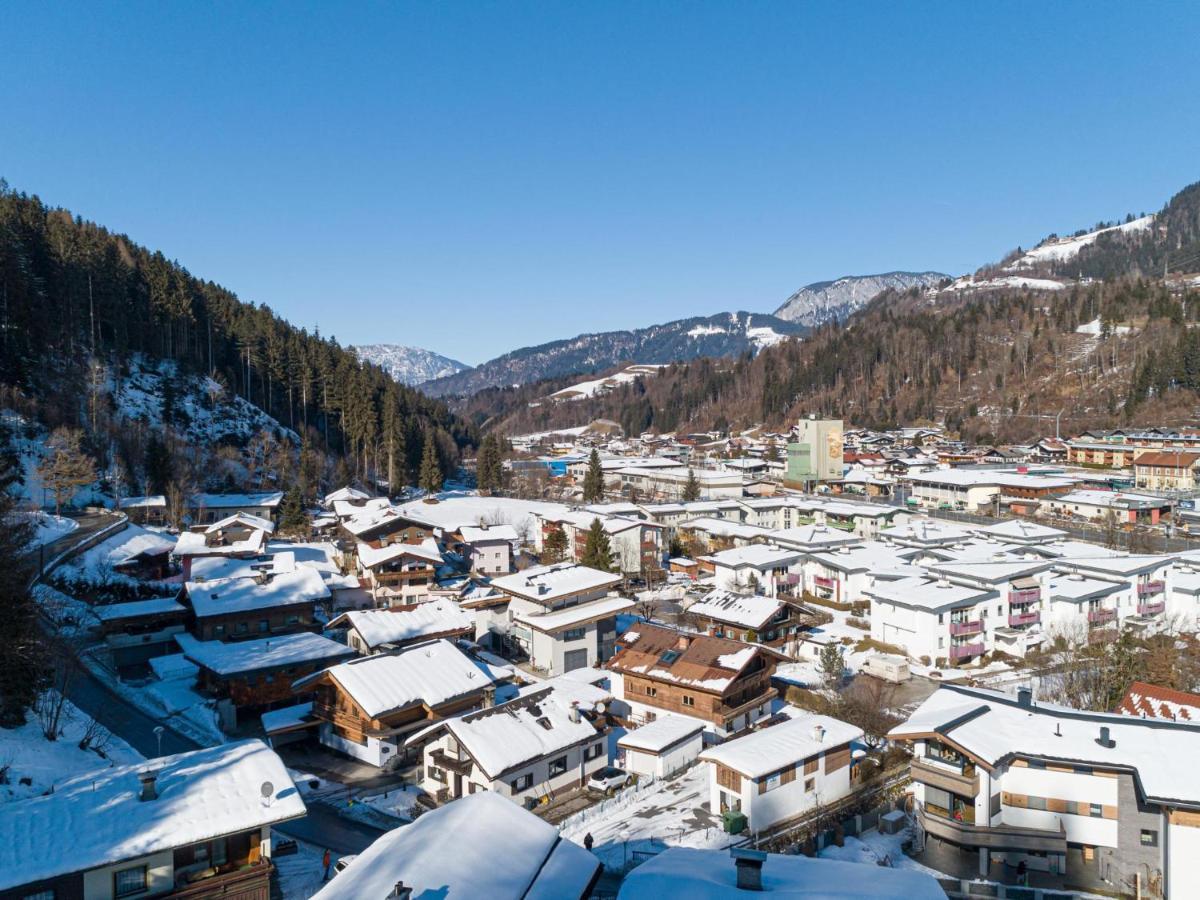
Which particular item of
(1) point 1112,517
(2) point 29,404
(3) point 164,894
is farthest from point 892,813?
(2) point 29,404

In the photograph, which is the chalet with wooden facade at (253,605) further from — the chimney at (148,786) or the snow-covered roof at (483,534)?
the chimney at (148,786)

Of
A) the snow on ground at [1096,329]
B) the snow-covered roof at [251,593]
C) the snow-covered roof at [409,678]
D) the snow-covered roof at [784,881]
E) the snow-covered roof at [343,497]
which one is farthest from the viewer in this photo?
the snow on ground at [1096,329]

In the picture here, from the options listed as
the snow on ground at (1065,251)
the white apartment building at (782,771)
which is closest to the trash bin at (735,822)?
the white apartment building at (782,771)

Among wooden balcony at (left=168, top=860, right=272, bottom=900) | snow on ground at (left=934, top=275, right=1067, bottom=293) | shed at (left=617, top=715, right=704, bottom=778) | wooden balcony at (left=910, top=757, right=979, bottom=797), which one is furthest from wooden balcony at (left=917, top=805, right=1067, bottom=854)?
snow on ground at (left=934, top=275, right=1067, bottom=293)

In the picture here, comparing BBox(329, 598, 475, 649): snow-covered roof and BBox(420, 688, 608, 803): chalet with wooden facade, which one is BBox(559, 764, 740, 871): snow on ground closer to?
BBox(420, 688, 608, 803): chalet with wooden facade

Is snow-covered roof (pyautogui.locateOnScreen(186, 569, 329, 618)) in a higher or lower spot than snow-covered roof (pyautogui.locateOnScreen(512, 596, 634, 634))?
higher

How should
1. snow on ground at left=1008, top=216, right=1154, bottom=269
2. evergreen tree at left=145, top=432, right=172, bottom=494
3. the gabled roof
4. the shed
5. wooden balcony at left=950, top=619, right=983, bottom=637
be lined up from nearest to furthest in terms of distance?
1. the shed
2. the gabled roof
3. wooden balcony at left=950, top=619, right=983, bottom=637
4. evergreen tree at left=145, top=432, right=172, bottom=494
5. snow on ground at left=1008, top=216, right=1154, bottom=269

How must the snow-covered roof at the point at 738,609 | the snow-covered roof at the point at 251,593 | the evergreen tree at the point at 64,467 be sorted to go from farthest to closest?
the evergreen tree at the point at 64,467, the snow-covered roof at the point at 738,609, the snow-covered roof at the point at 251,593
